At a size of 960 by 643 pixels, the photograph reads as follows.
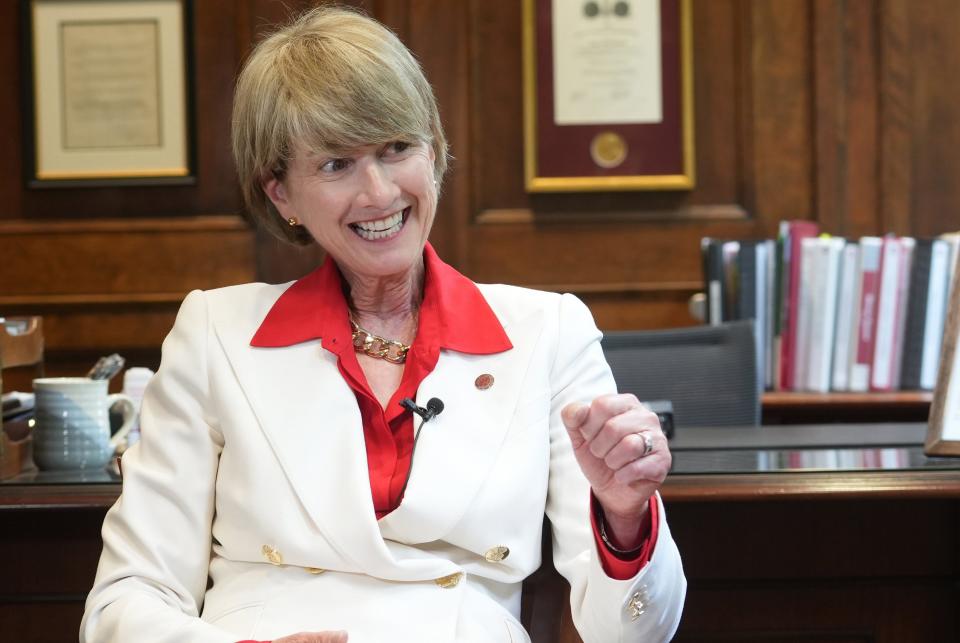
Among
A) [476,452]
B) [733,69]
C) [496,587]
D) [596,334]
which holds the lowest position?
[496,587]

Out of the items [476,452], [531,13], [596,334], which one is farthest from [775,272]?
[476,452]

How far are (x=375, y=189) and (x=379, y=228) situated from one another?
0.07m

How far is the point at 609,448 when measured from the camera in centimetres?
122

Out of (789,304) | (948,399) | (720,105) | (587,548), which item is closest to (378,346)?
(587,548)

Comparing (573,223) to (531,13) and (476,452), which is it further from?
(476,452)

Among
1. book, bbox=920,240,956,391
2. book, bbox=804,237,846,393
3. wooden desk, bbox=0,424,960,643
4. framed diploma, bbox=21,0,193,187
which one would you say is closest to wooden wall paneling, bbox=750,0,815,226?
book, bbox=804,237,846,393

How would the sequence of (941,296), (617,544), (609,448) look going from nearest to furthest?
(609,448)
(617,544)
(941,296)

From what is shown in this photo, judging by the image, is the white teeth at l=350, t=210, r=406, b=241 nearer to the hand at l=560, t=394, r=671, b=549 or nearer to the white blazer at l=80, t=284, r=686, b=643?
the white blazer at l=80, t=284, r=686, b=643

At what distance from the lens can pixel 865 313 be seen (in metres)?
3.00

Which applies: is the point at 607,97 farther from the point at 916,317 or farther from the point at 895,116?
the point at 916,317

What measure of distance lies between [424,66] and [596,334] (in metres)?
1.87

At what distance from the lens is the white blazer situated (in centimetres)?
138

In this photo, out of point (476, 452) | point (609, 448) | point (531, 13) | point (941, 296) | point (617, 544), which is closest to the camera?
point (609, 448)

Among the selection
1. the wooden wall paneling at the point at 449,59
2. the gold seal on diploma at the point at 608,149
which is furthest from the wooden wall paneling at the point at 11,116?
the gold seal on diploma at the point at 608,149
